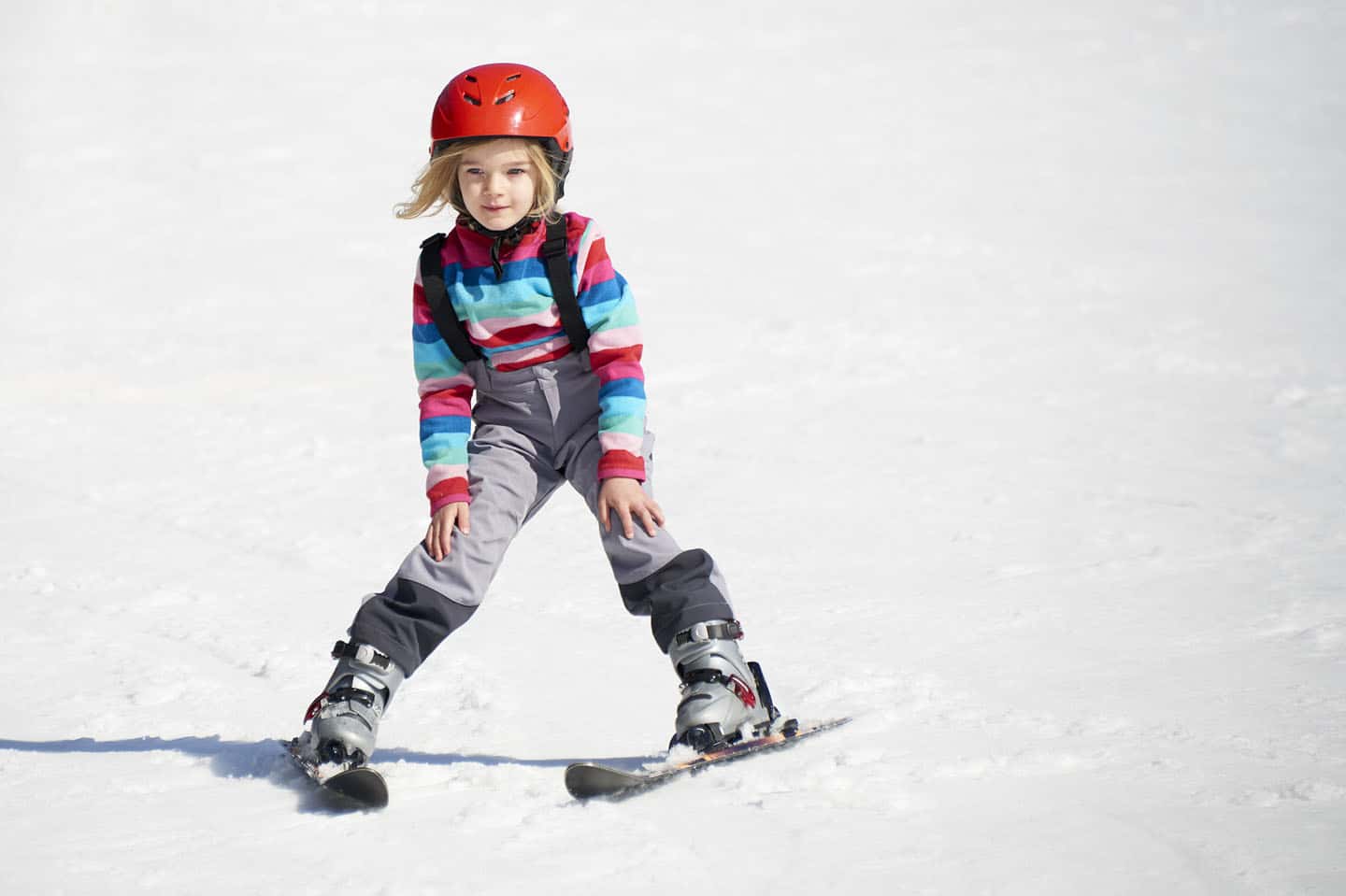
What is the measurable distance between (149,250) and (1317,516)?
9213 mm

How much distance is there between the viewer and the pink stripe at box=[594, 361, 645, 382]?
3117 millimetres

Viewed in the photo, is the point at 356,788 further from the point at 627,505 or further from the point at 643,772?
the point at 627,505

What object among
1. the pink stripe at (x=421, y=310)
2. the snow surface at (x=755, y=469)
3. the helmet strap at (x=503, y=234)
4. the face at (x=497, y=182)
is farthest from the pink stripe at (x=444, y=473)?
the snow surface at (x=755, y=469)

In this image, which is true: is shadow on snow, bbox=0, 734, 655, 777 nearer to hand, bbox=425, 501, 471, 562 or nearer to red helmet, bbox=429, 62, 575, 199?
hand, bbox=425, 501, 471, 562

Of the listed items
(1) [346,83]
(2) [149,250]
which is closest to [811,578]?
(2) [149,250]

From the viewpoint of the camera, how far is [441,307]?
3.17m

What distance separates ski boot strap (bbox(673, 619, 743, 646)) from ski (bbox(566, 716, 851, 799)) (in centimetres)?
25

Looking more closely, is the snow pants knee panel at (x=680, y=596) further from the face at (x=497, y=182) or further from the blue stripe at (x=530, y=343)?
the face at (x=497, y=182)

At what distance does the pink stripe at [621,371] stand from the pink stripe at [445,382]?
36 centimetres

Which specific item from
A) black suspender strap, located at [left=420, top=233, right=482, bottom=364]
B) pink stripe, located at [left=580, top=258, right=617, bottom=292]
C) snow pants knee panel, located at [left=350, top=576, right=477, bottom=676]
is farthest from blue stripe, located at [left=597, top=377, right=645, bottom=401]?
snow pants knee panel, located at [left=350, top=576, right=477, bottom=676]

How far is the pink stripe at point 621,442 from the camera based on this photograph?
3092 millimetres

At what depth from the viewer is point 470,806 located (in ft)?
9.46

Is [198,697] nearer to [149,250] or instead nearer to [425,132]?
[149,250]

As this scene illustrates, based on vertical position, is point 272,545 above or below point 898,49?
below
